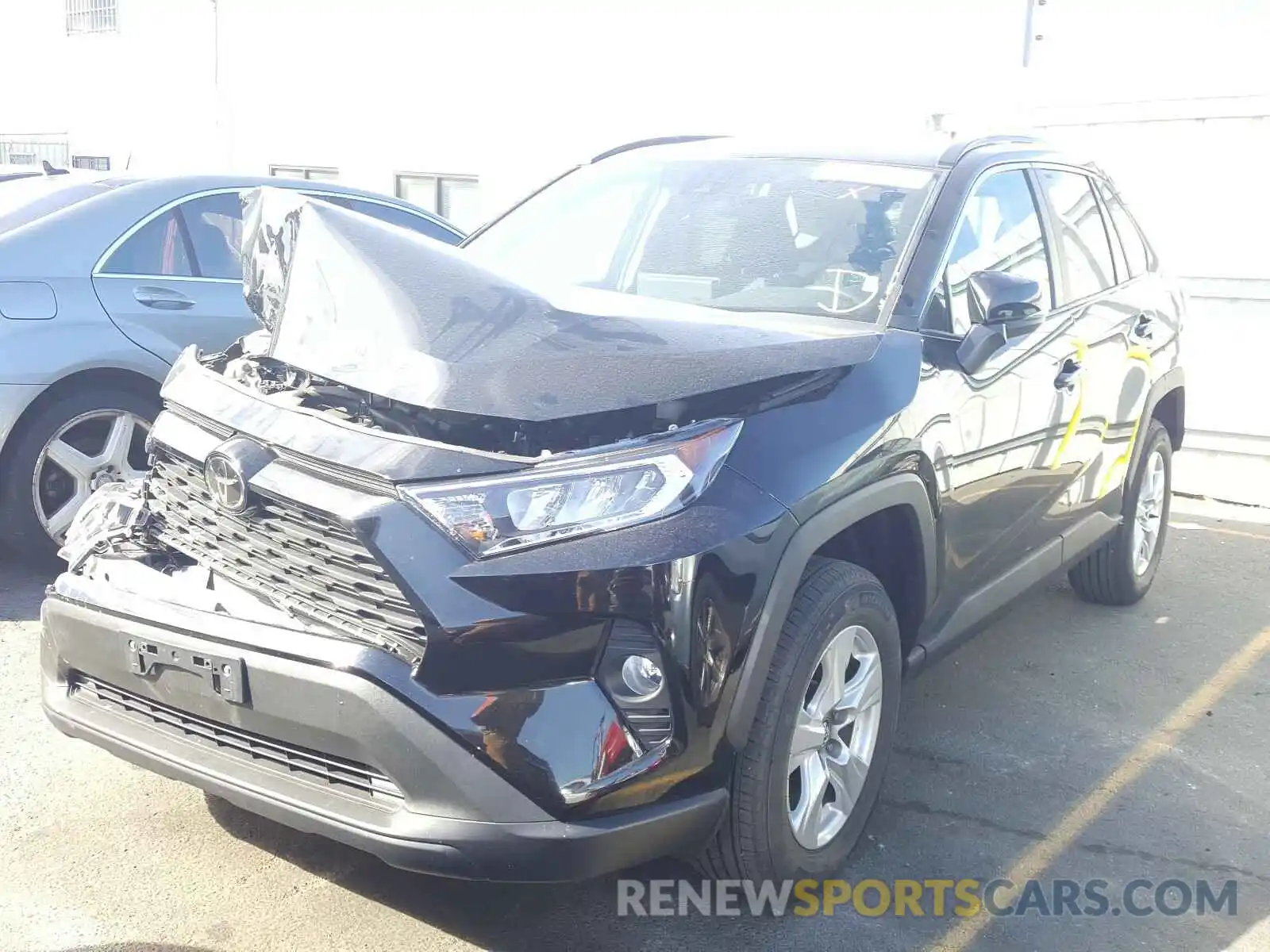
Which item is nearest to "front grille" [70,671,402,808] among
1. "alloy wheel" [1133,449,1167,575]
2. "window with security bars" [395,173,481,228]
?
"alloy wheel" [1133,449,1167,575]

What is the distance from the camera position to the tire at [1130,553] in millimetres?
5191

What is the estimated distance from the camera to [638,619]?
2.37 metres

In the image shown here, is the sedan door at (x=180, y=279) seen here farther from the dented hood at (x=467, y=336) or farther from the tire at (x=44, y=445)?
the dented hood at (x=467, y=336)

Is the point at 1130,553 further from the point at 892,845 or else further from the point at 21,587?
the point at 21,587

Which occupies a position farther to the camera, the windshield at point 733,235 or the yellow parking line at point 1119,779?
the windshield at point 733,235

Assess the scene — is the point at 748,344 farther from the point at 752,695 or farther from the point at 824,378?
the point at 752,695

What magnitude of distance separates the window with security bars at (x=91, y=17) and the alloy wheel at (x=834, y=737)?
1507 cm

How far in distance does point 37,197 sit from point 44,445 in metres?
1.16

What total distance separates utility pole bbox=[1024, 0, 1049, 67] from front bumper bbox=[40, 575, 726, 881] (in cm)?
711

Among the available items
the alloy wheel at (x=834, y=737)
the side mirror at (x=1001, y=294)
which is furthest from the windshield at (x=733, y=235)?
the alloy wheel at (x=834, y=737)

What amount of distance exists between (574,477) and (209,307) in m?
3.47

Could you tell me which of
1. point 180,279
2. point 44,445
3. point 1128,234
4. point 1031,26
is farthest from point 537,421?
point 1031,26

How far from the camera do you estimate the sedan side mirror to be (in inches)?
132

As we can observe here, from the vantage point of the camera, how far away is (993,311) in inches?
134
